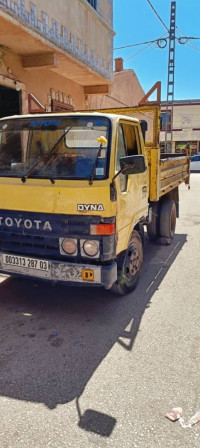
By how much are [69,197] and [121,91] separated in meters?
16.6

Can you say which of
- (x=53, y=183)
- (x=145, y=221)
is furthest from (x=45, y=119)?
(x=145, y=221)

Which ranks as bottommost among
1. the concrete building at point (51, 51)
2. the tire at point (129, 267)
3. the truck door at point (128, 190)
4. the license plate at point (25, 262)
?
the tire at point (129, 267)

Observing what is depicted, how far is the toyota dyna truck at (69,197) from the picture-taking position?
3.46m

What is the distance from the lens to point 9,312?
4.03 meters

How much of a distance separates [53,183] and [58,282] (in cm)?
103

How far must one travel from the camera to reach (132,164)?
364cm

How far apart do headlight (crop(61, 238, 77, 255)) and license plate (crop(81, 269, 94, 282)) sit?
23cm

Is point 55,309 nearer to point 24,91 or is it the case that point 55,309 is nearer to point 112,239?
point 112,239

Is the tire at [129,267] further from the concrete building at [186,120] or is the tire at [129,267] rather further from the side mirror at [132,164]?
the concrete building at [186,120]

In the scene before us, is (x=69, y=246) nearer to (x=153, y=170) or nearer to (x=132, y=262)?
(x=132, y=262)

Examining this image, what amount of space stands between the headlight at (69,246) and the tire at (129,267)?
72 cm

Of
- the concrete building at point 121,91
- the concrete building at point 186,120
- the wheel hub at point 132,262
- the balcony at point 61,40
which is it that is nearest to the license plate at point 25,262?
the wheel hub at point 132,262

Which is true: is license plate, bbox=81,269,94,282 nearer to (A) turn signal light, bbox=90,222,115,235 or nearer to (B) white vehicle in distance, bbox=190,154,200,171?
(A) turn signal light, bbox=90,222,115,235

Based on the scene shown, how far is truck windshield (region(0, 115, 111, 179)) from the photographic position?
3.62 m
